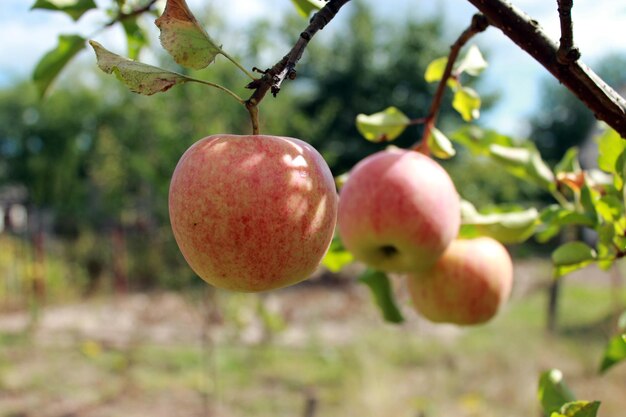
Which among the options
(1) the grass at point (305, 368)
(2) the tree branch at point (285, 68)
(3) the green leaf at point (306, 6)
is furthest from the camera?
(1) the grass at point (305, 368)

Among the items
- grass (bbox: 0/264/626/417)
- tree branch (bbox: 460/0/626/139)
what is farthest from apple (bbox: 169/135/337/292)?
grass (bbox: 0/264/626/417)

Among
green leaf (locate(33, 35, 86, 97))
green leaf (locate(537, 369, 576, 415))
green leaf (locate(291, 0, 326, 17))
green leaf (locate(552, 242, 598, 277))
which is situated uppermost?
green leaf (locate(33, 35, 86, 97))

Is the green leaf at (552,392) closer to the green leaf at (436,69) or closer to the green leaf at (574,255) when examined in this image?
the green leaf at (574,255)

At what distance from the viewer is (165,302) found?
554 centimetres

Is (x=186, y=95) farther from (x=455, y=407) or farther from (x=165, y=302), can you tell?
(x=165, y=302)

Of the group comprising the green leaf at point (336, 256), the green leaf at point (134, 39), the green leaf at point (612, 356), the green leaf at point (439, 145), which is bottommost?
the green leaf at point (612, 356)

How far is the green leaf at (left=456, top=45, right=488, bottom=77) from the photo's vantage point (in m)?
0.68

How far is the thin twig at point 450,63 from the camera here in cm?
52

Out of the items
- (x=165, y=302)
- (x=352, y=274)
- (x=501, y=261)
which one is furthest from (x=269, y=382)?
(x=352, y=274)

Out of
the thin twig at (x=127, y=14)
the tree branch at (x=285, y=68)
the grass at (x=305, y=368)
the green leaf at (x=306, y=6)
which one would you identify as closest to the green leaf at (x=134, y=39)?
the thin twig at (x=127, y=14)

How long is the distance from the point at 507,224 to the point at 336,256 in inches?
9.4

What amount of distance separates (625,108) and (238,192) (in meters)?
0.28

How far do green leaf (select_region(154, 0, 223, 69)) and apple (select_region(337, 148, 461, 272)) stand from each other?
30 cm

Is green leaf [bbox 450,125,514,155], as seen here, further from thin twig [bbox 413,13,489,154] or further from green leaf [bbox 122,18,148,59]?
green leaf [bbox 122,18,148,59]
